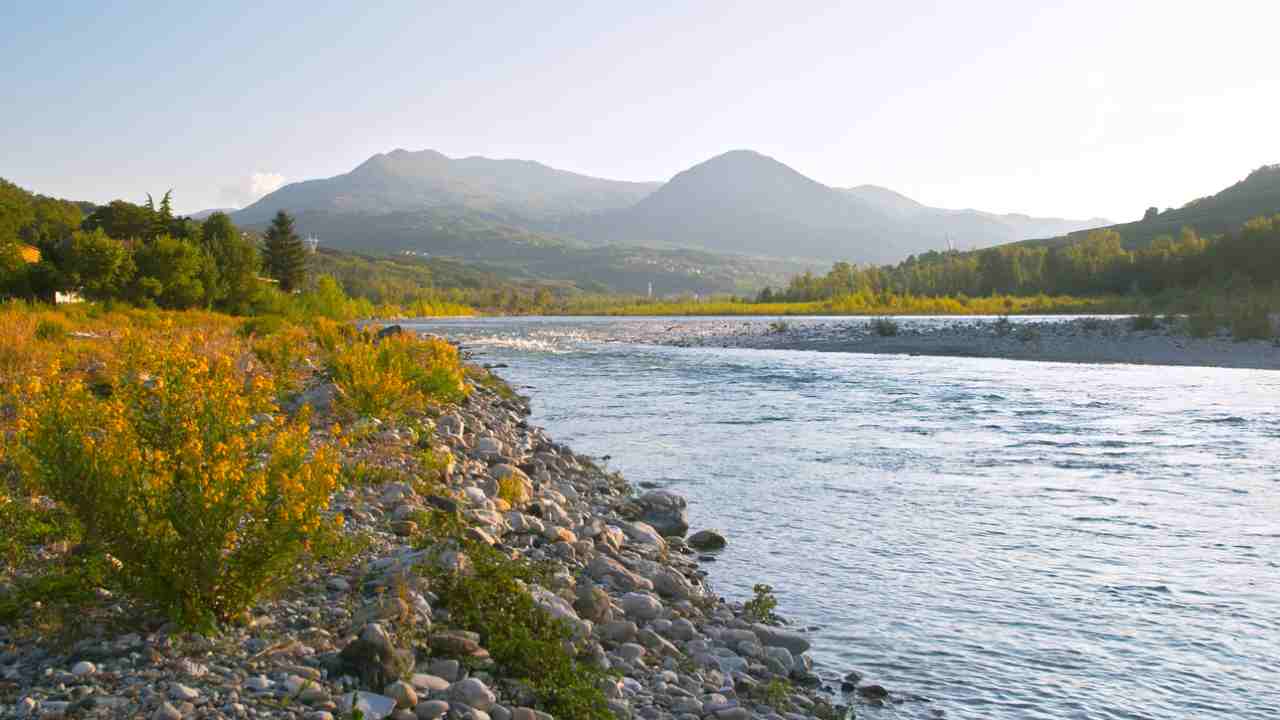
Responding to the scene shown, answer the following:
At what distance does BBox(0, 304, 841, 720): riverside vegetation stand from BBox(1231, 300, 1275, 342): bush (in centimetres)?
3767

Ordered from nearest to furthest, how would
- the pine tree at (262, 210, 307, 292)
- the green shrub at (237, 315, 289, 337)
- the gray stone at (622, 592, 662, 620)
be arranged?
1. the gray stone at (622, 592, 662, 620)
2. the green shrub at (237, 315, 289, 337)
3. the pine tree at (262, 210, 307, 292)

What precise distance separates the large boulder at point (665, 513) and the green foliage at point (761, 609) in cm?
273

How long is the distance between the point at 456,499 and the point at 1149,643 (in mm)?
6442

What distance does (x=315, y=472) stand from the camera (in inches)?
212

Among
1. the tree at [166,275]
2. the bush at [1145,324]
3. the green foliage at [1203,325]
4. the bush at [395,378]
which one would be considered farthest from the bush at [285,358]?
the bush at [1145,324]

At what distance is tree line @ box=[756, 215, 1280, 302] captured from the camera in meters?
64.1

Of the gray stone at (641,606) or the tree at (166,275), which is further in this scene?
the tree at (166,275)

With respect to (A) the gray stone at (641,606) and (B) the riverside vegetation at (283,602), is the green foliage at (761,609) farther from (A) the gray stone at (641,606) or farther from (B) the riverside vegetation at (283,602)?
(A) the gray stone at (641,606)

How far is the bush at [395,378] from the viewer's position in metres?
13.5

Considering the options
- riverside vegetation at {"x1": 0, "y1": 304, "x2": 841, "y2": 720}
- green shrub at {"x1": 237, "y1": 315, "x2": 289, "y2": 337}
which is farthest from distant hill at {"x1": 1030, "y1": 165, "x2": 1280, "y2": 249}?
riverside vegetation at {"x1": 0, "y1": 304, "x2": 841, "y2": 720}

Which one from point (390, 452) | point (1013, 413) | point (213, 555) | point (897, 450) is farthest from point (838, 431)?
point (213, 555)

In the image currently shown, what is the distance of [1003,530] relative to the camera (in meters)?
10.4

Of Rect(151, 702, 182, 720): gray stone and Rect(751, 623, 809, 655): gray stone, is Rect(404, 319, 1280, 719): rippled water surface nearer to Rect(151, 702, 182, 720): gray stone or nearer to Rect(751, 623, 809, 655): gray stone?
Rect(751, 623, 809, 655): gray stone

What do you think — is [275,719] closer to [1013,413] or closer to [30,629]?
[30,629]
